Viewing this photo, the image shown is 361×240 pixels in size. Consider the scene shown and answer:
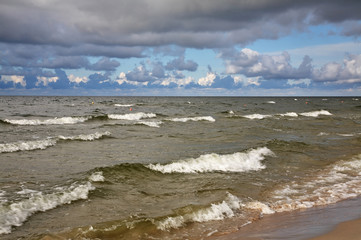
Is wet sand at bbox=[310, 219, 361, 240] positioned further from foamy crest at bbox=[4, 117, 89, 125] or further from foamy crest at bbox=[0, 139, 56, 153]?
foamy crest at bbox=[4, 117, 89, 125]

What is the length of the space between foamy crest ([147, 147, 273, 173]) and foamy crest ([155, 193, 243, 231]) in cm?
401

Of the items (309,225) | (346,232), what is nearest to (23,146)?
(309,225)

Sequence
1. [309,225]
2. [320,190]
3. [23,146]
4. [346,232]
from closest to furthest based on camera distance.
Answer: [346,232] → [309,225] → [320,190] → [23,146]

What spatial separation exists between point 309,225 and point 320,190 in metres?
3.51

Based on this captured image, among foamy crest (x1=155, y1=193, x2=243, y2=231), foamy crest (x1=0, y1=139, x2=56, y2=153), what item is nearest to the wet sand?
foamy crest (x1=155, y1=193, x2=243, y2=231)

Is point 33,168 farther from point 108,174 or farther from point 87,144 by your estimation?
point 87,144

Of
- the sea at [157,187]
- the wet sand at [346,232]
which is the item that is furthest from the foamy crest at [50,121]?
the wet sand at [346,232]

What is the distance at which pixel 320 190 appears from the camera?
9.79 metres

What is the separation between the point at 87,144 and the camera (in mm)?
18047

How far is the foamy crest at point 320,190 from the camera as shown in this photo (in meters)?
8.48

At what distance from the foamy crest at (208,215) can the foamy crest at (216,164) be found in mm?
4007

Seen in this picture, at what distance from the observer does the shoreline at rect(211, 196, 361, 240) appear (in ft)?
19.6

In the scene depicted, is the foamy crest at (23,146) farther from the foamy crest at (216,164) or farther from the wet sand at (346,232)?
the wet sand at (346,232)

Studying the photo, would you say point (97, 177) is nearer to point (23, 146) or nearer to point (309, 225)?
point (309, 225)
